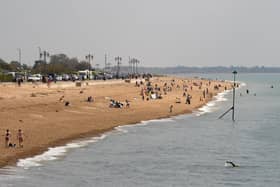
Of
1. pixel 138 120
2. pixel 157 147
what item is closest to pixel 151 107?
pixel 138 120

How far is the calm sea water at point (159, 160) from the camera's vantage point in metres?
26.7

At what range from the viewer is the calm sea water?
26.7 metres

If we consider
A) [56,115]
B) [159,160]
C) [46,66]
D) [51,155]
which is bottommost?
[159,160]

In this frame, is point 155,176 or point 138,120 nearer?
point 155,176

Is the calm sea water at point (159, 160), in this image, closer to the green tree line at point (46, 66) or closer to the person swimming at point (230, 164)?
the person swimming at point (230, 164)

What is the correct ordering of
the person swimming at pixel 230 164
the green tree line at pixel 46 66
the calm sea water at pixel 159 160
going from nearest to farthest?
the calm sea water at pixel 159 160 < the person swimming at pixel 230 164 < the green tree line at pixel 46 66

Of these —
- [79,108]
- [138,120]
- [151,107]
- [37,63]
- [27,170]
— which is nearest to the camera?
[27,170]

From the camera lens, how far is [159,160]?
32.3m

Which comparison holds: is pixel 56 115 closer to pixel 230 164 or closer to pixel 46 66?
pixel 230 164

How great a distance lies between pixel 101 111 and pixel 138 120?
17.6 feet

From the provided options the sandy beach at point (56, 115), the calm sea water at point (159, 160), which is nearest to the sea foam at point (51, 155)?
the calm sea water at point (159, 160)

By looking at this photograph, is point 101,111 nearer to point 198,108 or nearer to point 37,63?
point 198,108

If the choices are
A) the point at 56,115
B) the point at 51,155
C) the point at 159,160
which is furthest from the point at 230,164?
the point at 56,115

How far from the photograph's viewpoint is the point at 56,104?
55219 millimetres
